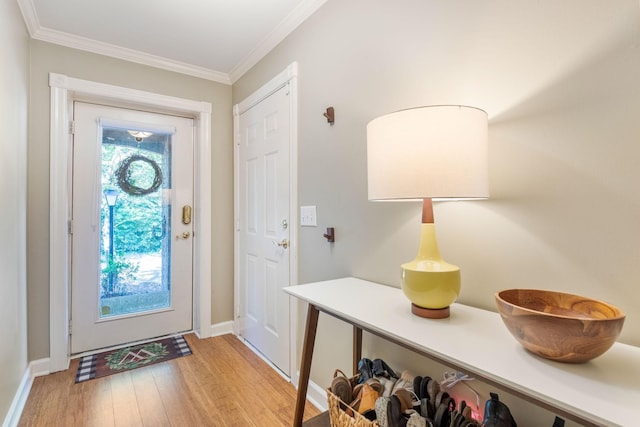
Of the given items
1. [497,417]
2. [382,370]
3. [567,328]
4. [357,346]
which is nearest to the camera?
[567,328]

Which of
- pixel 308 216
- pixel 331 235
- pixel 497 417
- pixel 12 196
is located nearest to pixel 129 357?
pixel 12 196

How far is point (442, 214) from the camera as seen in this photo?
1173 millimetres

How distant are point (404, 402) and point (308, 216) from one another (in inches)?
44.0

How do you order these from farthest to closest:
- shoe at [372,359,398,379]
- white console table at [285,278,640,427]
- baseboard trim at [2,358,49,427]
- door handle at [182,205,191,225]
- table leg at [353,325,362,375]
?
1. door handle at [182,205,191,225]
2. baseboard trim at [2,358,49,427]
3. table leg at [353,325,362,375]
4. shoe at [372,359,398,379]
5. white console table at [285,278,640,427]

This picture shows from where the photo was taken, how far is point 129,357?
2.35 meters

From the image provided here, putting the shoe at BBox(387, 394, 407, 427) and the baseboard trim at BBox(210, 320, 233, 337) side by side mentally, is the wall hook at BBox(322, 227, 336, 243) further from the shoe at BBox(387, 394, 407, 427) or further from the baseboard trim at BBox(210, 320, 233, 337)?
the baseboard trim at BBox(210, 320, 233, 337)

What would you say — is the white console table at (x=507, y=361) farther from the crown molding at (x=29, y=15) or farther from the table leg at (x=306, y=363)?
the crown molding at (x=29, y=15)

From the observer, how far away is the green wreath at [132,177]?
2508 mm

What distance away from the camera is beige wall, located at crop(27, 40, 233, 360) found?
2088 millimetres

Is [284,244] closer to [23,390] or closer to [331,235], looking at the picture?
[331,235]

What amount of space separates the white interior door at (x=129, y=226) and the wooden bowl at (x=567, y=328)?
265 centimetres

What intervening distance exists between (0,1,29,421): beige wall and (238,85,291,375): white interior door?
1391 millimetres

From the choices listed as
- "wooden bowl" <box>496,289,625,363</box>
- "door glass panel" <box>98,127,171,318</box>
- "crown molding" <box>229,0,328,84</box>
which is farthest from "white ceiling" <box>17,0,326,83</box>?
"wooden bowl" <box>496,289,625,363</box>

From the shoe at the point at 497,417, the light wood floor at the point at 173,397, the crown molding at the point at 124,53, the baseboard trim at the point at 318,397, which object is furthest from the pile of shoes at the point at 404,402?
the crown molding at the point at 124,53
